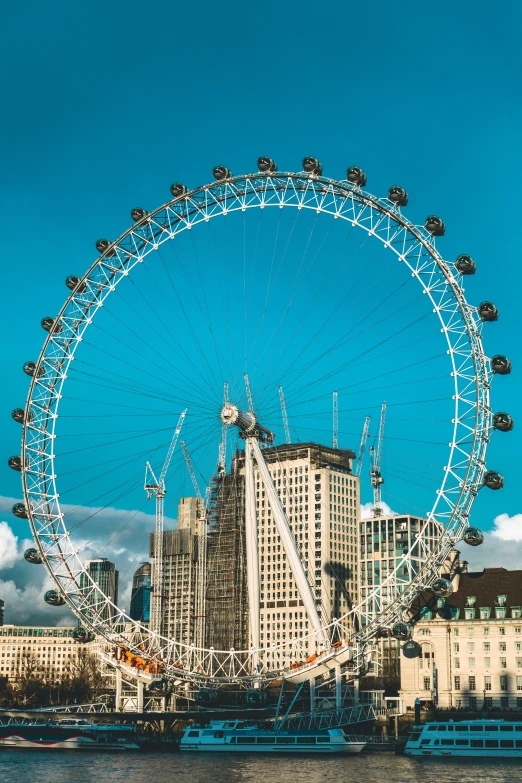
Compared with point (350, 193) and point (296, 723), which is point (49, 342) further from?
point (296, 723)

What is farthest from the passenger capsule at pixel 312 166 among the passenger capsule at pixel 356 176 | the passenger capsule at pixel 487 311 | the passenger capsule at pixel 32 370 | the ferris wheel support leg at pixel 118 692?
the ferris wheel support leg at pixel 118 692

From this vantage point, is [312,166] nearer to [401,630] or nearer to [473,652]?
[401,630]

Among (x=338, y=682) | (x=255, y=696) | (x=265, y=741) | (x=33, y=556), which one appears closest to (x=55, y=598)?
(x=33, y=556)

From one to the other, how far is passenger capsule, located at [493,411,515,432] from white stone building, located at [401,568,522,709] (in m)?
30.7

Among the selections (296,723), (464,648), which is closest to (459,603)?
(464,648)

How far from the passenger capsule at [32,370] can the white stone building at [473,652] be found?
A: 46.7 m

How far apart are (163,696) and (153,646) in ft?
23.2

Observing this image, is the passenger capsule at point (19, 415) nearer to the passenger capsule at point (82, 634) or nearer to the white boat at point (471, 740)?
the passenger capsule at point (82, 634)

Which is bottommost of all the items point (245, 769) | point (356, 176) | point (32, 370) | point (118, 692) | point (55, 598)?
point (245, 769)

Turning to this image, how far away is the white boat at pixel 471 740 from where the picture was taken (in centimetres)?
8925

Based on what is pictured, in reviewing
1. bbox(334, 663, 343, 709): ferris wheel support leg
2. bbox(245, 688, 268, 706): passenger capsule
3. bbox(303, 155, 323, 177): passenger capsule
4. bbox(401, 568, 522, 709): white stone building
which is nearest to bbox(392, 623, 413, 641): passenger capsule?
bbox(334, 663, 343, 709): ferris wheel support leg

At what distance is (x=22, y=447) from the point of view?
106375 millimetres

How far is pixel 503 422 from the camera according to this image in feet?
295

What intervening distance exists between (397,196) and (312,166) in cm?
811
